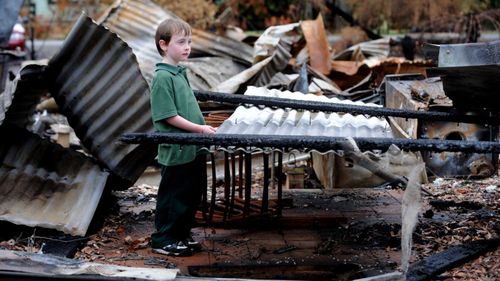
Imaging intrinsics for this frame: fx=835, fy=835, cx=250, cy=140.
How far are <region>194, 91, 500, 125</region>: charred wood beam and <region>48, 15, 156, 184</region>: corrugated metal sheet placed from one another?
54 cm

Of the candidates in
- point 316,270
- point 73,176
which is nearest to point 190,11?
point 73,176

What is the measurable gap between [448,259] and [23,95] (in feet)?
11.2

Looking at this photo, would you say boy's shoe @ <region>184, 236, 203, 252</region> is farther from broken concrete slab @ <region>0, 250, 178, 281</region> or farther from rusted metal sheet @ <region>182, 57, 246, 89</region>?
rusted metal sheet @ <region>182, 57, 246, 89</region>

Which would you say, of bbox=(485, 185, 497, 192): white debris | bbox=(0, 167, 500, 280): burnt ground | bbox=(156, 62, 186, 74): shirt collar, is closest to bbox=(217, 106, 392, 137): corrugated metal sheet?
bbox=(156, 62, 186, 74): shirt collar

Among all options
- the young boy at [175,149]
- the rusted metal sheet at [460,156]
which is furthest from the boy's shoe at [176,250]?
the rusted metal sheet at [460,156]

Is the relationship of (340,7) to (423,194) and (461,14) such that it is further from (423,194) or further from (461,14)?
(423,194)

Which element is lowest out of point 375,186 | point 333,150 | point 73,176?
point 375,186

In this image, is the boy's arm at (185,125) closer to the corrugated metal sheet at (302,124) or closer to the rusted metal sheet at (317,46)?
the corrugated metal sheet at (302,124)

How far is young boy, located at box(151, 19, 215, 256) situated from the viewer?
528cm

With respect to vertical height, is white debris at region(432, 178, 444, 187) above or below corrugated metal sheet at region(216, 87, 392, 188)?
below

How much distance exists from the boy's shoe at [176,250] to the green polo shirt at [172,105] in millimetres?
548

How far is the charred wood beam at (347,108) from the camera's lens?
19.4ft

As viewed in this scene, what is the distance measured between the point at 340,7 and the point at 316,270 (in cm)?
1497

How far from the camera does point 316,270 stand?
17.1ft
